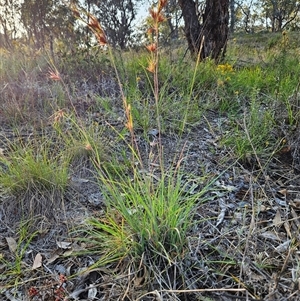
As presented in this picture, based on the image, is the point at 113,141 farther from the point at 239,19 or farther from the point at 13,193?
the point at 239,19

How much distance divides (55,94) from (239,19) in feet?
83.7

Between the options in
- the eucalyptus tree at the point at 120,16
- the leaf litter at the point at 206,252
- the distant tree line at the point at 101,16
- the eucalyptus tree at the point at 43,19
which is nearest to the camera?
the leaf litter at the point at 206,252

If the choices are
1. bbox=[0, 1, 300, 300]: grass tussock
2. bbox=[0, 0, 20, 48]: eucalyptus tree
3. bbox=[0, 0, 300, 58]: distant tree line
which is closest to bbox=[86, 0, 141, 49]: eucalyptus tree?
bbox=[0, 0, 300, 58]: distant tree line

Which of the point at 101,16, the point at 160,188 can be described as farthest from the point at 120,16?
the point at 160,188

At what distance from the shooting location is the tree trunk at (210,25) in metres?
4.20

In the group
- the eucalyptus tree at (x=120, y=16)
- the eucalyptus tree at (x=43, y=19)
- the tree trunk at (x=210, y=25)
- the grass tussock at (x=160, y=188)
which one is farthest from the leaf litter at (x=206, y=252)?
the eucalyptus tree at (x=120, y=16)

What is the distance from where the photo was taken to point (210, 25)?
4.29 metres

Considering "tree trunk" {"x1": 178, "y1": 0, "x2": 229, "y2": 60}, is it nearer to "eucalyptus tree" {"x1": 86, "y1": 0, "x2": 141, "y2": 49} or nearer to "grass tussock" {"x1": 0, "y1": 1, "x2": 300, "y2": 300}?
"grass tussock" {"x1": 0, "y1": 1, "x2": 300, "y2": 300}

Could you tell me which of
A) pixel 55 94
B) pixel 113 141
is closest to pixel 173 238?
pixel 113 141

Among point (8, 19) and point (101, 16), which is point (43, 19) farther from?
point (101, 16)

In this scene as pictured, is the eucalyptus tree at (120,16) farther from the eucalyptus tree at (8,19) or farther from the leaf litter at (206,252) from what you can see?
the leaf litter at (206,252)

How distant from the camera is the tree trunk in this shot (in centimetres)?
420

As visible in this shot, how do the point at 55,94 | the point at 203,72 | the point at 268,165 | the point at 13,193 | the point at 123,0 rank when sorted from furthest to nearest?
the point at 123,0 → the point at 203,72 → the point at 55,94 → the point at 268,165 → the point at 13,193

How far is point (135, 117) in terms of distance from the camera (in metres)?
2.42
